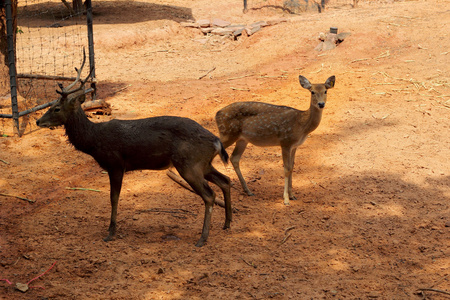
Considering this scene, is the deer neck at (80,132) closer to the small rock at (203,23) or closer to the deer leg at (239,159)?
the deer leg at (239,159)

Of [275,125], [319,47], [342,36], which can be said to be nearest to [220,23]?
[319,47]

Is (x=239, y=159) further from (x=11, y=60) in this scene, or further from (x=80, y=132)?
(x=11, y=60)

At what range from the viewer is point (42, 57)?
582 inches

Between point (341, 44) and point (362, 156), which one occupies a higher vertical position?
point (341, 44)

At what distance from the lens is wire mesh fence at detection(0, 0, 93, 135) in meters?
10.1

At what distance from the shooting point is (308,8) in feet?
70.1

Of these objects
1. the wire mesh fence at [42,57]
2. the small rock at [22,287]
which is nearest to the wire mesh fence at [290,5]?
the wire mesh fence at [42,57]

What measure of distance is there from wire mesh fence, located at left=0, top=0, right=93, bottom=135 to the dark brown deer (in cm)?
382

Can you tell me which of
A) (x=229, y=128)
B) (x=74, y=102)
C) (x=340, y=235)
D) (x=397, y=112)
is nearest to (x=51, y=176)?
(x=74, y=102)

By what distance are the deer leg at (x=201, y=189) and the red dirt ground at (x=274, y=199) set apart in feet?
0.65

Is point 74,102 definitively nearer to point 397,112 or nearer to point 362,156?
point 362,156

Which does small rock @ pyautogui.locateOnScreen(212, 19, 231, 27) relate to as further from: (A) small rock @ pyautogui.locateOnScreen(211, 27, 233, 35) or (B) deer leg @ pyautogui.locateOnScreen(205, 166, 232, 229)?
(B) deer leg @ pyautogui.locateOnScreen(205, 166, 232, 229)

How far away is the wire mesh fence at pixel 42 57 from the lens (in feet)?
33.1

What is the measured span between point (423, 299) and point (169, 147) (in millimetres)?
3141
